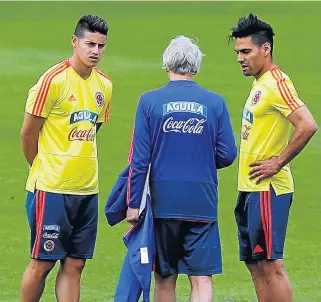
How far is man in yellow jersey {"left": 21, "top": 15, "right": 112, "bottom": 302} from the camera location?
7.27m

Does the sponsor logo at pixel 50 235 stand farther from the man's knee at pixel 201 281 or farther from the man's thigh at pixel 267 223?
the man's thigh at pixel 267 223

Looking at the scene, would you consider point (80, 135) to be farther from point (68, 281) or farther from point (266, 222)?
point (266, 222)

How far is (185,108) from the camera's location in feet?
22.5

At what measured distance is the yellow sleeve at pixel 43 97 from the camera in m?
7.19

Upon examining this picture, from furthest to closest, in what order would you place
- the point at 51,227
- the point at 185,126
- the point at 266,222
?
the point at 266,222
the point at 51,227
the point at 185,126

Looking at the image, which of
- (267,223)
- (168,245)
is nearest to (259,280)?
(267,223)

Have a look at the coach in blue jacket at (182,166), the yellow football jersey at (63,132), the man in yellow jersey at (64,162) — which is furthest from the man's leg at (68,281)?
the coach in blue jacket at (182,166)

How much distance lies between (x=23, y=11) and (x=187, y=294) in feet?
49.6

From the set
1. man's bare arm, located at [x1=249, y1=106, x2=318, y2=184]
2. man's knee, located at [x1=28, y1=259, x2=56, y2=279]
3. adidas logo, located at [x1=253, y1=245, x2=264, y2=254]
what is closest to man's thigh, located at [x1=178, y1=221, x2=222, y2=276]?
adidas logo, located at [x1=253, y1=245, x2=264, y2=254]

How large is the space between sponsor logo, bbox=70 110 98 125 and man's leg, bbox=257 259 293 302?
142cm

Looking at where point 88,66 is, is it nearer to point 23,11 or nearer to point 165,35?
point 165,35

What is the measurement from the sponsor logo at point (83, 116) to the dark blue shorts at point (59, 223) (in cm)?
48

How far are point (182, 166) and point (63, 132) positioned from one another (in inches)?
33.9

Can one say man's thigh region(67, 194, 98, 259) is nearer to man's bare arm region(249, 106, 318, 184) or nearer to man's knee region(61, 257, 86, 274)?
man's knee region(61, 257, 86, 274)
